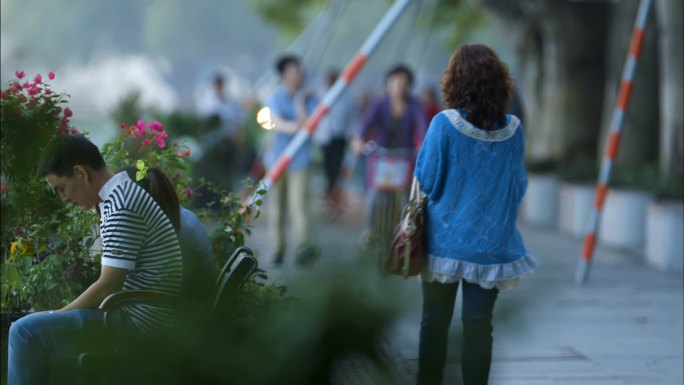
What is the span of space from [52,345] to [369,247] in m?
1.23

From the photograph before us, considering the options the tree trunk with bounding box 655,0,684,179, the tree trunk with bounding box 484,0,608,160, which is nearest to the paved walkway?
the tree trunk with bounding box 655,0,684,179

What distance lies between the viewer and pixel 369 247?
3336 millimetres

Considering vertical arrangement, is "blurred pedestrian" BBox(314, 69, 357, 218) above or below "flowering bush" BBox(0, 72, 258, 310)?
below

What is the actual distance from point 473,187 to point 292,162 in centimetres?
594

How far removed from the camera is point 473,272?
15.9ft

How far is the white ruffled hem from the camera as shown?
4840mm

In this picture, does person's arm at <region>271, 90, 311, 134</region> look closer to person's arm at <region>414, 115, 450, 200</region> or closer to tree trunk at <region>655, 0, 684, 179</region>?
tree trunk at <region>655, 0, 684, 179</region>

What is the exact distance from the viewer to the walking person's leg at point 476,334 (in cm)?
337

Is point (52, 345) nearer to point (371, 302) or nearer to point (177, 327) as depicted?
point (177, 327)

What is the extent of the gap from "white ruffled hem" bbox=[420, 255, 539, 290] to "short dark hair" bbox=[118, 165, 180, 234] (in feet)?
3.35

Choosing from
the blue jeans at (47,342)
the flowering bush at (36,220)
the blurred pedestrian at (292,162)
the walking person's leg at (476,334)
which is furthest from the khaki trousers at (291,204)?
the blue jeans at (47,342)

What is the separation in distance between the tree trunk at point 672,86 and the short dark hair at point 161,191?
24.4 feet

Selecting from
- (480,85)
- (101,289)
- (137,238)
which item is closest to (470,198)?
(480,85)

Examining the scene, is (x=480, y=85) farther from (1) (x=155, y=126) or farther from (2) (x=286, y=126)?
(2) (x=286, y=126)
